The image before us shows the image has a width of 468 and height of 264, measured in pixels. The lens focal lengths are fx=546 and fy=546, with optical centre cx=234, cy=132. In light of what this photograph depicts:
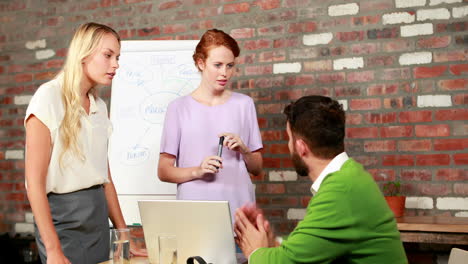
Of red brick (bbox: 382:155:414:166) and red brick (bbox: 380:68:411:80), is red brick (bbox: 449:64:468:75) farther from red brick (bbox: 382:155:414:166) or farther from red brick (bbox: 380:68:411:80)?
red brick (bbox: 382:155:414:166)

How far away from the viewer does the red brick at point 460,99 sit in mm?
2828

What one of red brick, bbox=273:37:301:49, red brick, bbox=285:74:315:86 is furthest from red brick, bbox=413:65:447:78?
red brick, bbox=273:37:301:49

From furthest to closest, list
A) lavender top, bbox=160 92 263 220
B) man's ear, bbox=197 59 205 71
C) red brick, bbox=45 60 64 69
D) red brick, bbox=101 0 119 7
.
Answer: red brick, bbox=45 60 64 69
red brick, bbox=101 0 119 7
man's ear, bbox=197 59 205 71
lavender top, bbox=160 92 263 220

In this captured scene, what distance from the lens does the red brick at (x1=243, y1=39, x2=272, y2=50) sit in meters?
3.31

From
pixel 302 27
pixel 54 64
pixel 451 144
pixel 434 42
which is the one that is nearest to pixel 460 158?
pixel 451 144

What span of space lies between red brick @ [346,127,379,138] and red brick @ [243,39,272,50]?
2.35 feet

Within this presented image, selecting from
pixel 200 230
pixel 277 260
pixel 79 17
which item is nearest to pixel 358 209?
pixel 277 260

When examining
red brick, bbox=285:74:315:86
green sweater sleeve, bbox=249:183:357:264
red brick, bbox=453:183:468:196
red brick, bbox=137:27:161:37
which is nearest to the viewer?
green sweater sleeve, bbox=249:183:357:264

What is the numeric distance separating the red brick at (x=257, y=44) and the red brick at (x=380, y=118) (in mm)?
743

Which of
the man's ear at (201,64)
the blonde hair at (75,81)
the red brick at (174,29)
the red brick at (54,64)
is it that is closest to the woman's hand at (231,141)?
the man's ear at (201,64)

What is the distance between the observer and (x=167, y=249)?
158 cm

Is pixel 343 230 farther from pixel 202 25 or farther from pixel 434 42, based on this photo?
pixel 202 25

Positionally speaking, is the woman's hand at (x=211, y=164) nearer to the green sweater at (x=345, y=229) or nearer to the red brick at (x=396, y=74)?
the green sweater at (x=345, y=229)

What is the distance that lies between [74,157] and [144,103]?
1346 millimetres
